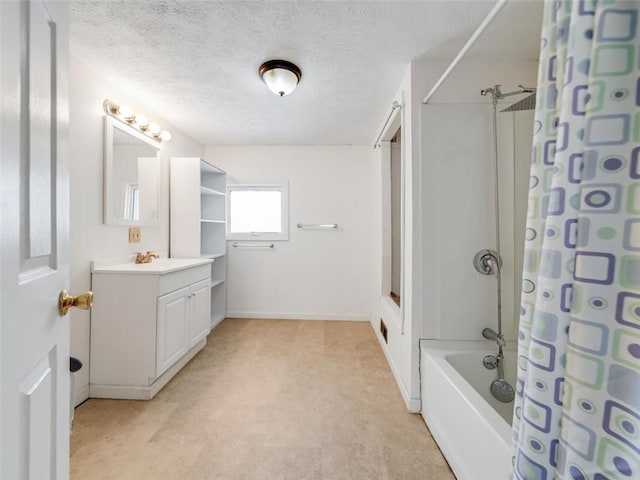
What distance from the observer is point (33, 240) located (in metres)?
0.57

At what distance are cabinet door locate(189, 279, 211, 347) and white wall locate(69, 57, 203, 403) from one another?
2.16ft

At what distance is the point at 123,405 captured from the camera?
71.1 inches

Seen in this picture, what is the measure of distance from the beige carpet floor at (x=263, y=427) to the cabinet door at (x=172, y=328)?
0.21 meters

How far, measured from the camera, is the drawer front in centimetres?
196

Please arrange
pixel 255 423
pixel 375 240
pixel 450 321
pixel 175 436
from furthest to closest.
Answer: pixel 375 240
pixel 450 321
pixel 255 423
pixel 175 436

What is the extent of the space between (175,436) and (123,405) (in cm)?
56

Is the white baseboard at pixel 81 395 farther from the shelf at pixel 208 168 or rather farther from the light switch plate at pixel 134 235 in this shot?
the shelf at pixel 208 168

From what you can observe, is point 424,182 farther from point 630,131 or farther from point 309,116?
point 309,116

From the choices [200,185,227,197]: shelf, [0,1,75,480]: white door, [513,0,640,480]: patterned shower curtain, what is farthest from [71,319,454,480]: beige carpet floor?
[200,185,227,197]: shelf

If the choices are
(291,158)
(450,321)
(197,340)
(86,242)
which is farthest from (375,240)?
(86,242)

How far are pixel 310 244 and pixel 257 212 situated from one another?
0.81 m

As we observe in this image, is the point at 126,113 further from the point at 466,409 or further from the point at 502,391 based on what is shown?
the point at 502,391

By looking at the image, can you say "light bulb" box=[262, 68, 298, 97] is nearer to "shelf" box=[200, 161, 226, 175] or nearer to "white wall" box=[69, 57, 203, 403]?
"white wall" box=[69, 57, 203, 403]

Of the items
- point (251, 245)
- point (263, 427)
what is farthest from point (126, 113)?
point (263, 427)
